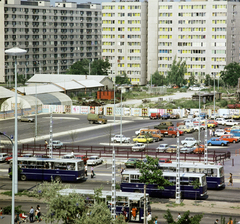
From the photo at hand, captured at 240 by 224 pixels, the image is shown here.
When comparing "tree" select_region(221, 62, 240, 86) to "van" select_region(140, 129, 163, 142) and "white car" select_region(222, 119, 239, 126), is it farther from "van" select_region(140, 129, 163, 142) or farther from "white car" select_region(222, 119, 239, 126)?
"van" select_region(140, 129, 163, 142)

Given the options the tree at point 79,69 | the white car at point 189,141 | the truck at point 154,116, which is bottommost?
the white car at point 189,141

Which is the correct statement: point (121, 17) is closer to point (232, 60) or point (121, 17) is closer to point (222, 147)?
point (232, 60)

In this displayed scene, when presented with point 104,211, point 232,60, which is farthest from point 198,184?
point 232,60

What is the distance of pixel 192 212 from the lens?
4016 cm

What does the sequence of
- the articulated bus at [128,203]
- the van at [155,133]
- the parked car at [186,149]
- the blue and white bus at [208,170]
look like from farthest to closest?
the van at [155,133], the parked car at [186,149], the blue and white bus at [208,170], the articulated bus at [128,203]

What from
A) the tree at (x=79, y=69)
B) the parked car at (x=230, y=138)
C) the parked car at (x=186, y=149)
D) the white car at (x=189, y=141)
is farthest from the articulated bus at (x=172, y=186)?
the tree at (x=79, y=69)

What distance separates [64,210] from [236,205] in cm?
1668

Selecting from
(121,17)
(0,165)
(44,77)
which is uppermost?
(121,17)

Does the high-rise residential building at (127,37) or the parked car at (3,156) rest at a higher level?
the high-rise residential building at (127,37)

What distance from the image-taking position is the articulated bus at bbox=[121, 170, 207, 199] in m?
43.9

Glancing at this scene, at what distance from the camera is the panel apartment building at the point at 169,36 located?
163250 mm

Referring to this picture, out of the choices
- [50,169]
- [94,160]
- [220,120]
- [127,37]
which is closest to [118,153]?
[94,160]

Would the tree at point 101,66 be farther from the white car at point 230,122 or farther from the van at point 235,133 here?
the van at point 235,133

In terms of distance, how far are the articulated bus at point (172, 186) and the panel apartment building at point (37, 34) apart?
406 ft
